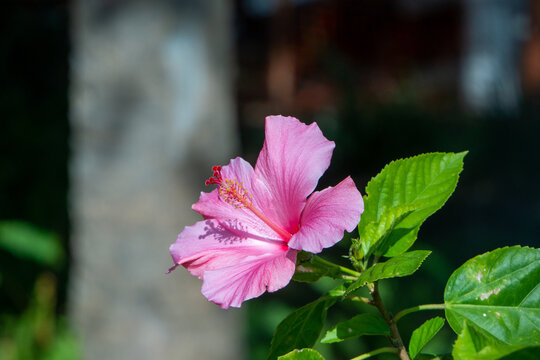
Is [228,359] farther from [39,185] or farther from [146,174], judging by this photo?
[39,185]

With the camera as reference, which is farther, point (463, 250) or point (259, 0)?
point (259, 0)

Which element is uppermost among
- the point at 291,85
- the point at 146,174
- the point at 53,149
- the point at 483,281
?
the point at 291,85

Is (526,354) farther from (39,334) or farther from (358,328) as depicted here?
(39,334)

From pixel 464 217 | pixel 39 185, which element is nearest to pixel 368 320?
pixel 39 185

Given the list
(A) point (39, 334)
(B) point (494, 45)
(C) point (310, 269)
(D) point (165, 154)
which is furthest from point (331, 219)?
(B) point (494, 45)

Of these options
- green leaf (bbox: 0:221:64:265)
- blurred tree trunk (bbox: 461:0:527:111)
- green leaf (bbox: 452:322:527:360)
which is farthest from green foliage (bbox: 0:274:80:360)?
blurred tree trunk (bbox: 461:0:527:111)

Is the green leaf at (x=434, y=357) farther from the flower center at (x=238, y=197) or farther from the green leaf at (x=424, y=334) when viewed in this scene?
the flower center at (x=238, y=197)
